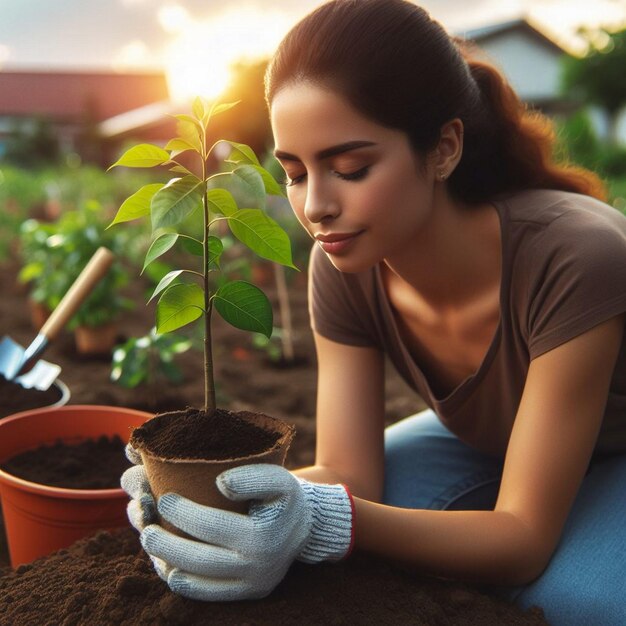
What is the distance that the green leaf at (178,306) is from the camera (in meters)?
1.17

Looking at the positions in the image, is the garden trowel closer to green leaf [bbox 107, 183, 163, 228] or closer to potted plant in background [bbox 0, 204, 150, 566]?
potted plant in background [bbox 0, 204, 150, 566]

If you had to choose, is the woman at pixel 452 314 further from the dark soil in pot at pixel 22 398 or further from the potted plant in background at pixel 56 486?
the dark soil in pot at pixel 22 398

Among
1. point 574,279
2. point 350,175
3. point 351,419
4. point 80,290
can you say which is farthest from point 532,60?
point 350,175

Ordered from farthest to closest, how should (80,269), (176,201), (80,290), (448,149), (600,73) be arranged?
(600,73) → (80,269) → (80,290) → (448,149) → (176,201)

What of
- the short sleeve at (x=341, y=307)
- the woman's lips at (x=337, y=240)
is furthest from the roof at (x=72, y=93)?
the woman's lips at (x=337, y=240)

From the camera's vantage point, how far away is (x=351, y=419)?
5.62ft

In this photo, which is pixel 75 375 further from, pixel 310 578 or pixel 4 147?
pixel 4 147

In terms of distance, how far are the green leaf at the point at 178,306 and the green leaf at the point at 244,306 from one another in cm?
4

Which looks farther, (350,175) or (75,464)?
(75,464)

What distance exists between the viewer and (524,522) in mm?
1359

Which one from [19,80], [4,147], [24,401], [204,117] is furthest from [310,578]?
[19,80]

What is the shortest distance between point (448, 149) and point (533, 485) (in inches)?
26.1

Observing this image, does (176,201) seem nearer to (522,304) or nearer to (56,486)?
(522,304)

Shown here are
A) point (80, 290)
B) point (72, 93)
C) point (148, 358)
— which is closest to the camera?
point (80, 290)
